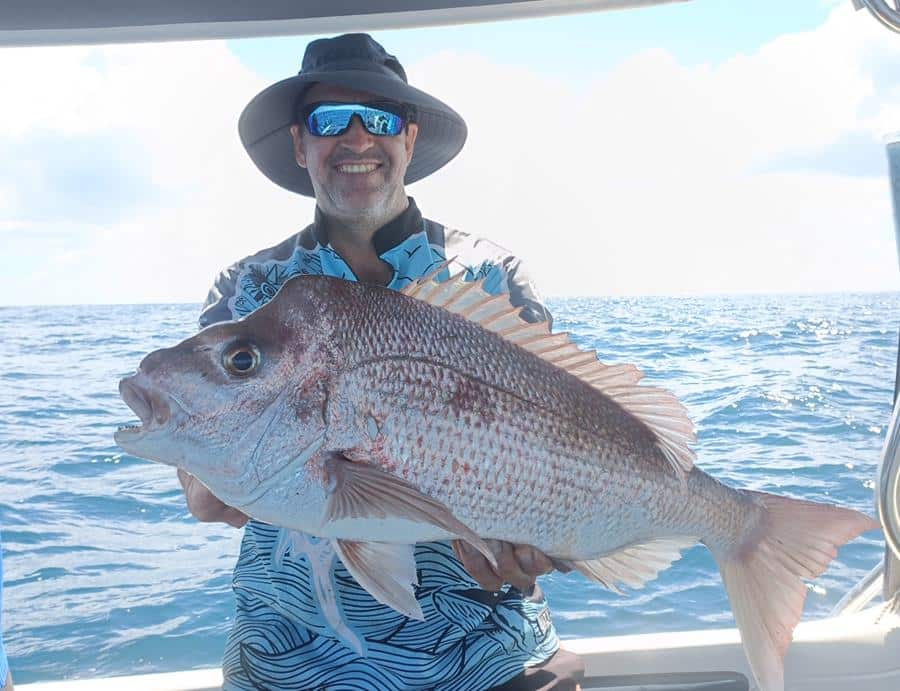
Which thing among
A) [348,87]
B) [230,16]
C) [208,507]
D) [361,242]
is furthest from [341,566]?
[230,16]

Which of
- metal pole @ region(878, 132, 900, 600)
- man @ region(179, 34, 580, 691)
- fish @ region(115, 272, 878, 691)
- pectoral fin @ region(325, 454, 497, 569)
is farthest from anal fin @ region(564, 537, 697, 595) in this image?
metal pole @ region(878, 132, 900, 600)

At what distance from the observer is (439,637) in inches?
63.9

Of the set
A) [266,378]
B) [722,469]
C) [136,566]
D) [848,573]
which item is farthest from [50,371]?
[266,378]

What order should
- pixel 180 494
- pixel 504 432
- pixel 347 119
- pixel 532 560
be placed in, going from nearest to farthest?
pixel 504 432
pixel 532 560
pixel 347 119
pixel 180 494

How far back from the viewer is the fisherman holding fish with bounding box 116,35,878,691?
1.08 m

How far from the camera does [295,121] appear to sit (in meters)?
2.08

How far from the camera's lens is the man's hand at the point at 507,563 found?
4.12 ft

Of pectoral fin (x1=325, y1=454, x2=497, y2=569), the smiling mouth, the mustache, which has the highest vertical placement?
the mustache

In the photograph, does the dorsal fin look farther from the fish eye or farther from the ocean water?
the ocean water

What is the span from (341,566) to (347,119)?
1047mm

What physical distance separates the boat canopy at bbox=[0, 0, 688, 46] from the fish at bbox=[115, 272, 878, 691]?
1.16 meters

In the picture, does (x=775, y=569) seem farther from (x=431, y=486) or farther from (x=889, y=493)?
(x=431, y=486)

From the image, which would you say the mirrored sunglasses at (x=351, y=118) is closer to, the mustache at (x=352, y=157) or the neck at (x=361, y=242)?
the mustache at (x=352, y=157)

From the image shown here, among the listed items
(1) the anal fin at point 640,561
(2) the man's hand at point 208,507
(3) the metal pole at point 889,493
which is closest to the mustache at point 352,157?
(2) the man's hand at point 208,507
